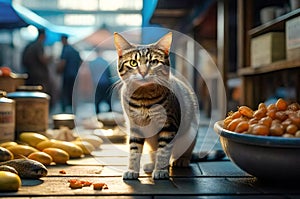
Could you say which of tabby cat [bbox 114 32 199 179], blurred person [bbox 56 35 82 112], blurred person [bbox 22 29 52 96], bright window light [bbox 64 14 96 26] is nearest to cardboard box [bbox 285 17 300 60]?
tabby cat [bbox 114 32 199 179]

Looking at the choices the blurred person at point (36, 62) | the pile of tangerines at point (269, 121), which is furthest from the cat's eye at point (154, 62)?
the blurred person at point (36, 62)

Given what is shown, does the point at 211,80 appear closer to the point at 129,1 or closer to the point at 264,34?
the point at 129,1

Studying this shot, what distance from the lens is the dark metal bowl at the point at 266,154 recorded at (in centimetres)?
111

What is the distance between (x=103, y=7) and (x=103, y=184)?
15.5 feet

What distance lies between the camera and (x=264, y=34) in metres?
2.94

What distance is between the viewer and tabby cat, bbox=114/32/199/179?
1.42 m

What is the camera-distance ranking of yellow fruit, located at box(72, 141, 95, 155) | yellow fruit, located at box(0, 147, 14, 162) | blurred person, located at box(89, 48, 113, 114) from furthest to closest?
blurred person, located at box(89, 48, 113, 114) → yellow fruit, located at box(72, 141, 95, 155) → yellow fruit, located at box(0, 147, 14, 162)

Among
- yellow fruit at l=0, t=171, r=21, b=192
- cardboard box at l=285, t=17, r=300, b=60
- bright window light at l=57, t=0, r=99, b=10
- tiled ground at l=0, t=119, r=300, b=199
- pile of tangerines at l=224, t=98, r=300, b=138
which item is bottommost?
tiled ground at l=0, t=119, r=300, b=199

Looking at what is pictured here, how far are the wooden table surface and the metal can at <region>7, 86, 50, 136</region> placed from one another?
0.76m

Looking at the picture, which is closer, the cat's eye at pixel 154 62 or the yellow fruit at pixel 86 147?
the cat's eye at pixel 154 62

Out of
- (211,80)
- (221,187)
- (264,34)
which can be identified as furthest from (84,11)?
(221,187)

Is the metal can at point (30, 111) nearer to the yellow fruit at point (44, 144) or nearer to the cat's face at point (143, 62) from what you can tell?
the yellow fruit at point (44, 144)

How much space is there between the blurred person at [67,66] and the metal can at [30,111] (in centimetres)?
279

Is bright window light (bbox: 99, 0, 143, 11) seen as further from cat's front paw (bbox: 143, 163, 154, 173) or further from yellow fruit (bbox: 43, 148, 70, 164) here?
cat's front paw (bbox: 143, 163, 154, 173)
